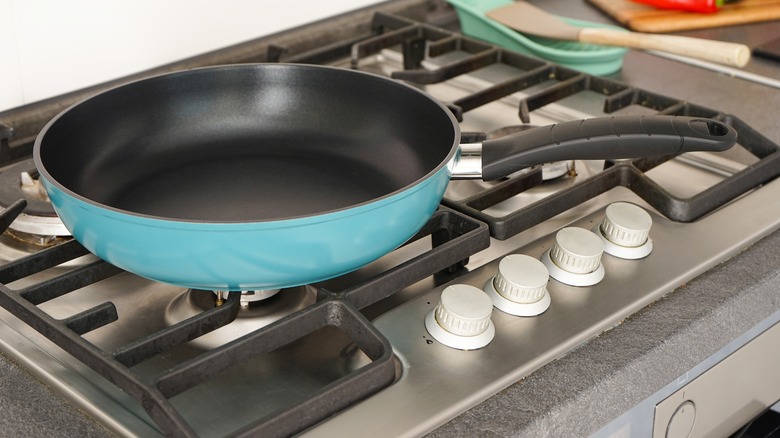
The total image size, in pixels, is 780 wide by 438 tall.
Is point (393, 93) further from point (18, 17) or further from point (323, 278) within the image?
point (18, 17)

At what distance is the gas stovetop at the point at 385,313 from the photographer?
58cm

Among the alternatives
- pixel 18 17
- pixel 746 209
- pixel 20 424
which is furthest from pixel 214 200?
pixel 746 209

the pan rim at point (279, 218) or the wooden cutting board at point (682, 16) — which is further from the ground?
the pan rim at point (279, 218)

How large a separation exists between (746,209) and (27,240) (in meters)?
0.61

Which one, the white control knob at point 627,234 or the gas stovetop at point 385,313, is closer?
the gas stovetop at point 385,313

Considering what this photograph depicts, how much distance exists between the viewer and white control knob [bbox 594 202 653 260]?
0.75 m

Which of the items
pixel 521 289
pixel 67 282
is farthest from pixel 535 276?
pixel 67 282

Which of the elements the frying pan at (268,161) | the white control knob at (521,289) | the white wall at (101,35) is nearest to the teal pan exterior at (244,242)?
the frying pan at (268,161)

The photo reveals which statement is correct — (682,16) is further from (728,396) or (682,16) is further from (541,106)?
(728,396)

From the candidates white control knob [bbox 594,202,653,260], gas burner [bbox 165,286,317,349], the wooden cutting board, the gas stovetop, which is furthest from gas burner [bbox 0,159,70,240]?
the wooden cutting board

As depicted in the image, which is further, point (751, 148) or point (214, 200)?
point (751, 148)

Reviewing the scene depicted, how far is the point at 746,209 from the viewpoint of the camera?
32.5 inches

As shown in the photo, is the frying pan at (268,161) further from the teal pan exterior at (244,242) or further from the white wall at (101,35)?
the white wall at (101,35)

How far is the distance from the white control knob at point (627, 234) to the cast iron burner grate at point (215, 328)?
117 mm
